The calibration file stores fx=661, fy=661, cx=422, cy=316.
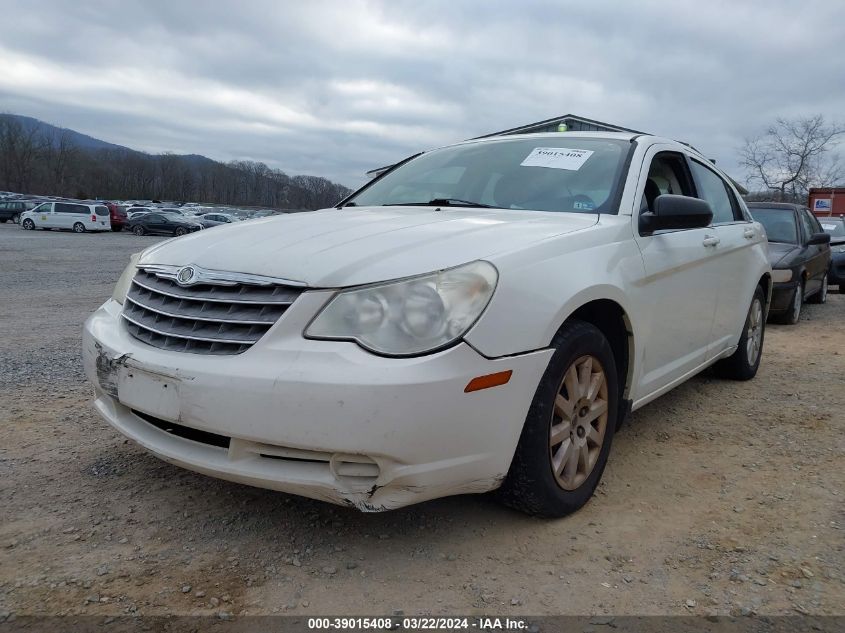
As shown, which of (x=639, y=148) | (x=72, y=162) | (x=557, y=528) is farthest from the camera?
(x=72, y=162)

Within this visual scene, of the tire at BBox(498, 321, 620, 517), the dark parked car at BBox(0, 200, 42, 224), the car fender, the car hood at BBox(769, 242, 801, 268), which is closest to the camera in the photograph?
the car fender

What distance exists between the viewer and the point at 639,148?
10.9 feet

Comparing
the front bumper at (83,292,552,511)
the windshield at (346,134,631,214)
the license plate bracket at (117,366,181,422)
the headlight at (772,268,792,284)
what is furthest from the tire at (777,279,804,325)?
the license plate bracket at (117,366,181,422)

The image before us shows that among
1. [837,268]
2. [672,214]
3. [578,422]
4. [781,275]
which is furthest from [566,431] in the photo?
[837,268]

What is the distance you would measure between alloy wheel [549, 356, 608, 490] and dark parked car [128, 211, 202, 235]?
108 ft

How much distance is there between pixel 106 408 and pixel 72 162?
121 meters

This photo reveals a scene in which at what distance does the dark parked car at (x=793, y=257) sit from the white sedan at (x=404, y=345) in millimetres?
5137

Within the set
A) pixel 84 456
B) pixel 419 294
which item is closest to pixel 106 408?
pixel 84 456

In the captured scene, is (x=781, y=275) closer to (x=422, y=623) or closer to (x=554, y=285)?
(x=554, y=285)

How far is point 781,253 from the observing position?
7750 millimetres

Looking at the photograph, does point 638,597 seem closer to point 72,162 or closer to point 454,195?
point 454,195

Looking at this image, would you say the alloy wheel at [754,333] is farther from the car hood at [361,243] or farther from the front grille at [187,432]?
the front grille at [187,432]

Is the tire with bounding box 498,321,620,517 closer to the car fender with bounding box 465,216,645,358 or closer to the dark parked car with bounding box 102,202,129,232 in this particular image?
the car fender with bounding box 465,216,645,358

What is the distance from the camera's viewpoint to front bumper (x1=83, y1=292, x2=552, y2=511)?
1924 mm
